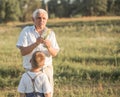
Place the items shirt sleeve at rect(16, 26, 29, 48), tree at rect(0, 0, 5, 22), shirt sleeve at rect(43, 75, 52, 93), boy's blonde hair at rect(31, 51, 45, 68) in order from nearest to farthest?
boy's blonde hair at rect(31, 51, 45, 68) < shirt sleeve at rect(43, 75, 52, 93) < shirt sleeve at rect(16, 26, 29, 48) < tree at rect(0, 0, 5, 22)

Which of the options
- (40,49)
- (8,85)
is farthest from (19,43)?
(8,85)

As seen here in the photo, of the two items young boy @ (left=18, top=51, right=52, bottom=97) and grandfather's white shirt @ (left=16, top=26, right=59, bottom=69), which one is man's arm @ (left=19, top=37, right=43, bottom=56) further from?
young boy @ (left=18, top=51, right=52, bottom=97)

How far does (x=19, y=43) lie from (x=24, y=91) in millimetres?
645

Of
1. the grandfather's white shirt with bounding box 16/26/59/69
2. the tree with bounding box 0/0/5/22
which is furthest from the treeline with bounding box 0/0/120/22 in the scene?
the grandfather's white shirt with bounding box 16/26/59/69

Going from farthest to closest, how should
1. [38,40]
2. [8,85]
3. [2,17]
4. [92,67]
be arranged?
1. [2,17]
2. [92,67]
3. [8,85]
4. [38,40]

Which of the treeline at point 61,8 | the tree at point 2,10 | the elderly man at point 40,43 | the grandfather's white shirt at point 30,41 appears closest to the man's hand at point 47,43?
the elderly man at point 40,43

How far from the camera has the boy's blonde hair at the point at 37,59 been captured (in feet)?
16.7

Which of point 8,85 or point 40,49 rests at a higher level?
point 40,49

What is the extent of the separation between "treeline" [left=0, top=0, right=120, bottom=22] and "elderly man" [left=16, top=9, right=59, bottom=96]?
Answer: 166 ft

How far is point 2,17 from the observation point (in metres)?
56.7

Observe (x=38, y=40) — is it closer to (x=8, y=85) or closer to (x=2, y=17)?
(x=8, y=85)

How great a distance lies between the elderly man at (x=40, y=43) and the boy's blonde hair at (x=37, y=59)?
11 cm

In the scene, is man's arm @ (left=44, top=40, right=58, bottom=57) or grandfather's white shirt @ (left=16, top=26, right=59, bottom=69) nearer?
man's arm @ (left=44, top=40, right=58, bottom=57)

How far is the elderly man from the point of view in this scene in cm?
524
